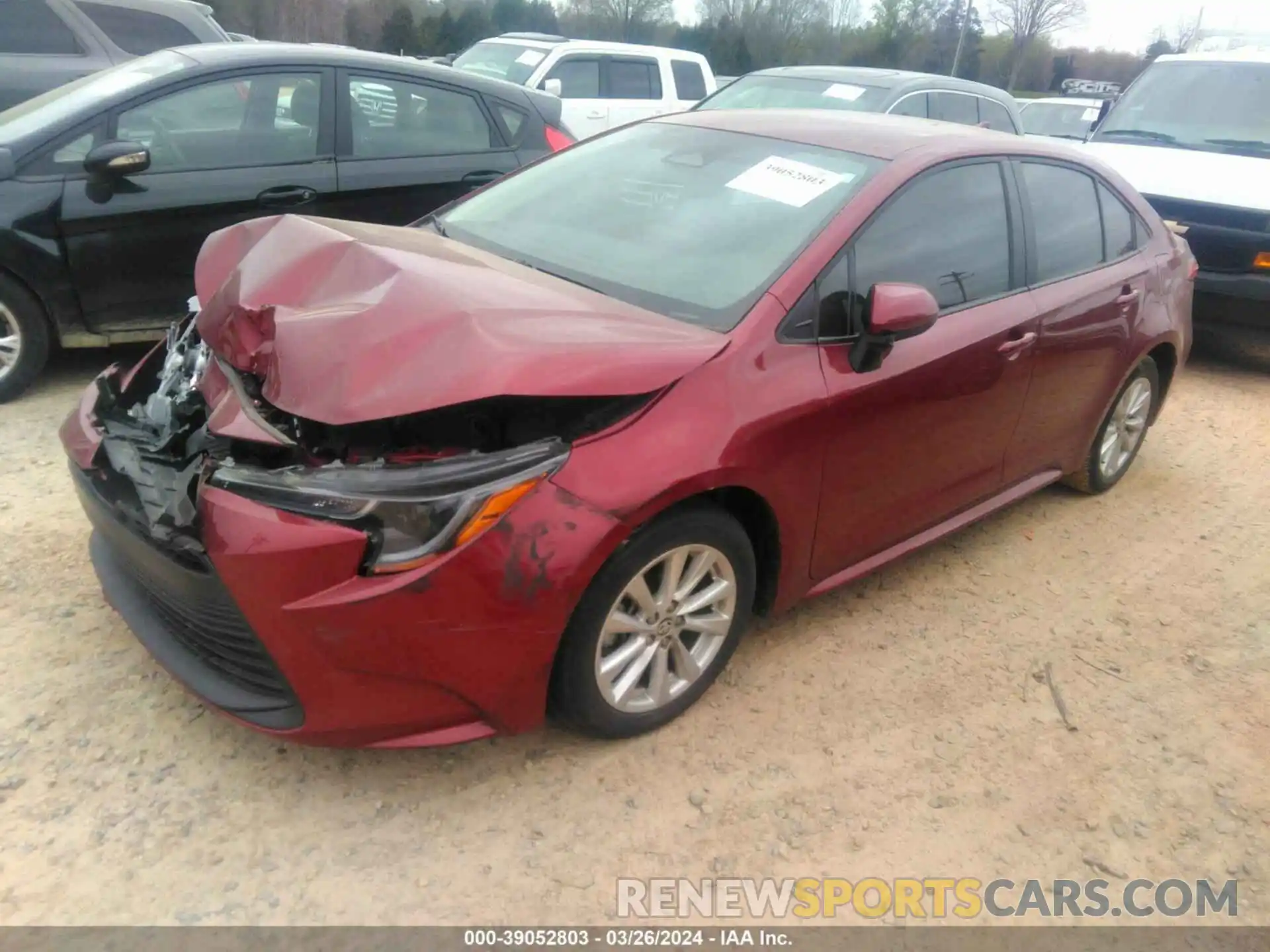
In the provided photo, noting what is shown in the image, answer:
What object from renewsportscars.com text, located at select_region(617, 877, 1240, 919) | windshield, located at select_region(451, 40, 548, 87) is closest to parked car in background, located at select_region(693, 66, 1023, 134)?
windshield, located at select_region(451, 40, 548, 87)

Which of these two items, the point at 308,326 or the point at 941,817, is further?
the point at 941,817

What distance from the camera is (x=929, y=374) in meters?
3.14

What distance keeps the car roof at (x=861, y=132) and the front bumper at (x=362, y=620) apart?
5.65 feet

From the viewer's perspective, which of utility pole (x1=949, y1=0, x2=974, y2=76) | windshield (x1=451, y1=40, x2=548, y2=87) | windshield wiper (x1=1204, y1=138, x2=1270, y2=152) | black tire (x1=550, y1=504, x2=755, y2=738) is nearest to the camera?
black tire (x1=550, y1=504, x2=755, y2=738)

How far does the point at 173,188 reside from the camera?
4582 millimetres

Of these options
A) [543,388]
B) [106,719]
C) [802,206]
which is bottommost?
[106,719]

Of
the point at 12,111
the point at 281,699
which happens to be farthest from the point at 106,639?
the point at 12,111

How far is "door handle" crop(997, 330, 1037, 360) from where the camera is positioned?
3404 mm

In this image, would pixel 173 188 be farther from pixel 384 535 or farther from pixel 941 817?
pixel 941 817

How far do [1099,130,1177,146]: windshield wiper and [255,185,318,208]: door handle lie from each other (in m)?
6.16

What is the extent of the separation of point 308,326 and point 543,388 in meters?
0.63

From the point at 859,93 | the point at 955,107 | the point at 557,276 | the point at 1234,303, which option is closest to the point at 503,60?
the point at 859,93

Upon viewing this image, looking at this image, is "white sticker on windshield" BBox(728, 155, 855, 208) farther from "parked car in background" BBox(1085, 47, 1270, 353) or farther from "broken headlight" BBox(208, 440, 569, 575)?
"parked car in background" BBox(1085, 47, 1270, 353)

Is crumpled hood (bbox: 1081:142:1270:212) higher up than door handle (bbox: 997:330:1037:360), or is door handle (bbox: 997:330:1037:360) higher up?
door handle (bbox: 997:330:1037:360)
